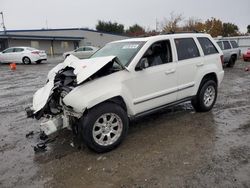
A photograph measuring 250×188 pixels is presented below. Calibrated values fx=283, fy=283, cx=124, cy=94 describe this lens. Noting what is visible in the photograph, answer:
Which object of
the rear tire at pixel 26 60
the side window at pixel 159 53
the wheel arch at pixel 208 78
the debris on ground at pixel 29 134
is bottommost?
the debris on ground at pixel 29 134

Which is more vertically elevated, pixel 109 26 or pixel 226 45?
pixel 109 26

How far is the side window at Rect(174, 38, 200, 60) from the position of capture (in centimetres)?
606

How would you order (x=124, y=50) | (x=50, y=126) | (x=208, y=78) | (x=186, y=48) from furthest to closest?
(x=208, y=78), (x=186, y=48), (x=124, y=50), (x=50, y=126)

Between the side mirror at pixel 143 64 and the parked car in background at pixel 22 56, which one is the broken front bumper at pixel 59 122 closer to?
the side mirror at pixel 143 64

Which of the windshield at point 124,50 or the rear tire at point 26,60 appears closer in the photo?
the windshield at point 124,50

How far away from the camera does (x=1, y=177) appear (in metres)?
4.11

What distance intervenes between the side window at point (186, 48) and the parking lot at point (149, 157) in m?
1.43

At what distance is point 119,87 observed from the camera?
4.82 meters

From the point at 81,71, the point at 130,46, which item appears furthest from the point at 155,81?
the point at 81,71

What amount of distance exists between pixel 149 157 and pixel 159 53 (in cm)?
224

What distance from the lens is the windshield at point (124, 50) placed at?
531 cm

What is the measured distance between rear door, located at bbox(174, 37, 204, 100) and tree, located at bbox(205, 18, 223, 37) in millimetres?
54655

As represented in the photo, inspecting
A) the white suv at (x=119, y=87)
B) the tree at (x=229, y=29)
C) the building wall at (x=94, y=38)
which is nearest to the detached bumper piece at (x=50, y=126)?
the white suv at (x=119, y=87)

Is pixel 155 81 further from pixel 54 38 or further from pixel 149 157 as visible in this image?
pixel 54 38
